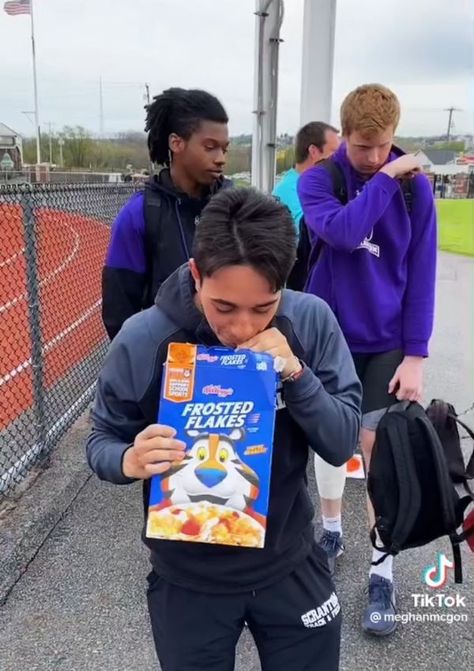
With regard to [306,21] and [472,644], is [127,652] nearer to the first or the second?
[472,644]

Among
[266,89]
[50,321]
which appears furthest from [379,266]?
[50,321]

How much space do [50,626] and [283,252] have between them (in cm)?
203

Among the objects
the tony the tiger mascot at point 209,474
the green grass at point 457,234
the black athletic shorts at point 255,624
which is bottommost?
the green grass at point 457,234

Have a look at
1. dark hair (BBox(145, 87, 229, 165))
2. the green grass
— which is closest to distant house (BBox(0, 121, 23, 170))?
the green grass

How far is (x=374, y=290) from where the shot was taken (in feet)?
7.65

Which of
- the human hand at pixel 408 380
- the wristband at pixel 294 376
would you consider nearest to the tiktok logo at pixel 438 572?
the human hand at pixel 408 380

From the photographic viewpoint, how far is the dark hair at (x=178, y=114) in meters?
2.63

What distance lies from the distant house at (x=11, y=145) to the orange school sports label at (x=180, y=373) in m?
64.8

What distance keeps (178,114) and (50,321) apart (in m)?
5.72

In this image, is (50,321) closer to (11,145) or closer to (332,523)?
(332,523)

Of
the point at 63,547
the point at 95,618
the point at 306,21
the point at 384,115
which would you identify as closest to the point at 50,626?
the point at 95,618

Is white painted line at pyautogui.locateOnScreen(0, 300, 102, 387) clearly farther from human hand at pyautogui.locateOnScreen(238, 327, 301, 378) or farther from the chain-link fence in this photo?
human hand at pyautogui.locateOnScreen(238, 327, 301, 378)

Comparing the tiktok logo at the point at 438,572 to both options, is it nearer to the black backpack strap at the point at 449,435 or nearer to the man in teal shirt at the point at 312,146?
the black backpack strap at the point at 449,435

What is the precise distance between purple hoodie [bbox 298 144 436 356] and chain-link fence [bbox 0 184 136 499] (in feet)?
6.83
